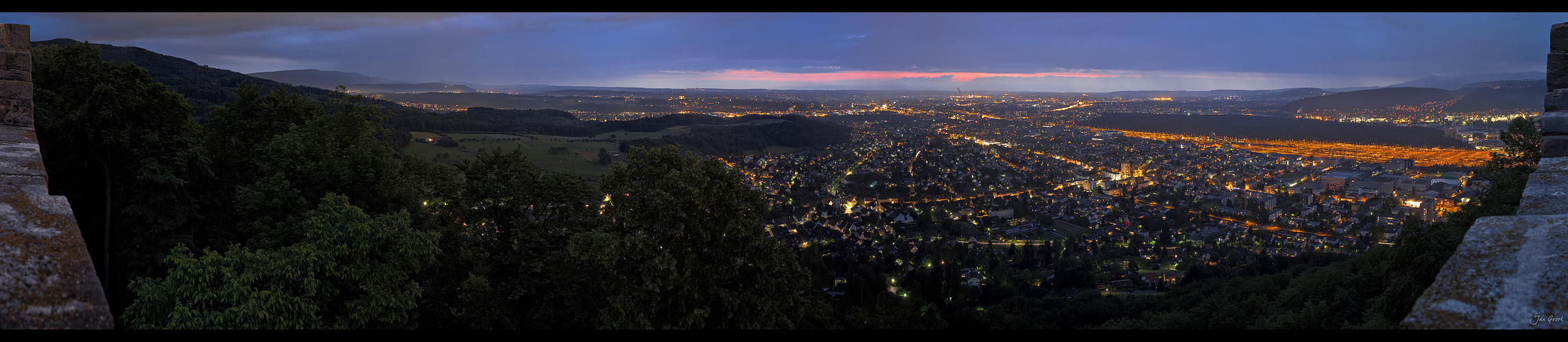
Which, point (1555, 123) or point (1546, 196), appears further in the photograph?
point (1555, 123)

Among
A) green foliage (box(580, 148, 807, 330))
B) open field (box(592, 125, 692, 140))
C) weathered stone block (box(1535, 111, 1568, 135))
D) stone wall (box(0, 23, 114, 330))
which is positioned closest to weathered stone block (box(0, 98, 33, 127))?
stone wall (box(0, 23, 114, 330))

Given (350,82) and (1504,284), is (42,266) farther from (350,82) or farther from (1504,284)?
(350,82)

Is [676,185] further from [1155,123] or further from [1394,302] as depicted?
[1155,123]

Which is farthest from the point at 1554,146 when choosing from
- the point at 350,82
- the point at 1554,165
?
the point at 350,82

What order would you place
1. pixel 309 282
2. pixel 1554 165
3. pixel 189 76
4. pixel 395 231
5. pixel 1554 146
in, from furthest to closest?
pixel 189 76
pixel 395 231
pixel 309 282
pixel 1554 146
pixel 1554 165

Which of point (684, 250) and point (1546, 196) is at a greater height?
point (1546, 196)

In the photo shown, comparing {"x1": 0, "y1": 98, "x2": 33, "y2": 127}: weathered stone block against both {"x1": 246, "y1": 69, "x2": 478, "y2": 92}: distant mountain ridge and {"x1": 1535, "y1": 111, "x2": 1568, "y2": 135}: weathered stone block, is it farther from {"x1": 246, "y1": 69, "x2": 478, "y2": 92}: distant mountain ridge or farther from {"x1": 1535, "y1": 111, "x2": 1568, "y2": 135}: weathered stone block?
{"x1": 246, "y1": 69, "x2": 478, "y2": 92}: distant mountain ridge

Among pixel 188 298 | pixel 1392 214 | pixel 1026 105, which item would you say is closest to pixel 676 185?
pixel 188 298
